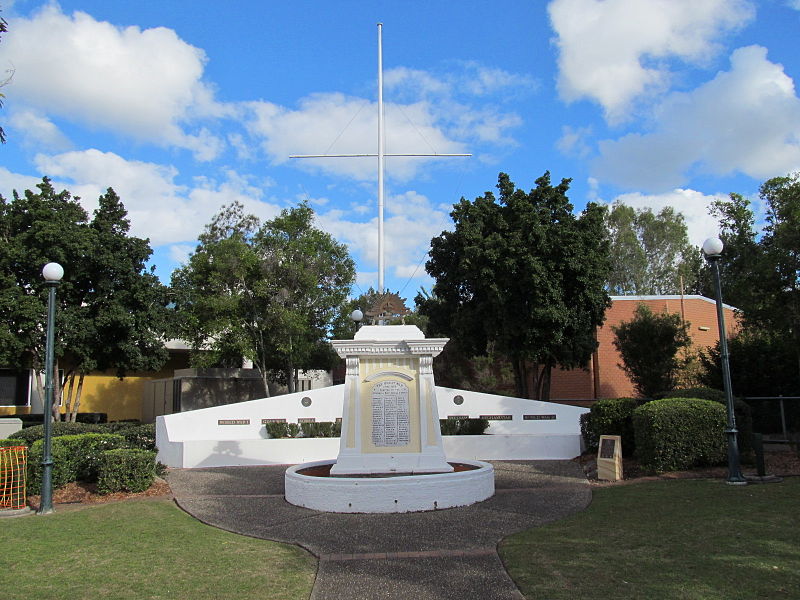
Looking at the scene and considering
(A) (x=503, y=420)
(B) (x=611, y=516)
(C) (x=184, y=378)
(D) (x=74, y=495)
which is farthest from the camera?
(C) (x=184, y=378)

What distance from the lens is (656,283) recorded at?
4544 cm

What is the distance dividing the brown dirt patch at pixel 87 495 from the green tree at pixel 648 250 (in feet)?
123

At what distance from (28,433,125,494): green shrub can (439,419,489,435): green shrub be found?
9.27 metres

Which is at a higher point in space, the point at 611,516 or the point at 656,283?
the point at 656,283

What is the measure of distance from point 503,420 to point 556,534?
38.3 feet

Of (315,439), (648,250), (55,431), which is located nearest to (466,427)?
(315,439)

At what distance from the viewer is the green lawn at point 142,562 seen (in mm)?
6574

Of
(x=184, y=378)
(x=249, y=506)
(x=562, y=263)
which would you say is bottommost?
(x=249, y=506)

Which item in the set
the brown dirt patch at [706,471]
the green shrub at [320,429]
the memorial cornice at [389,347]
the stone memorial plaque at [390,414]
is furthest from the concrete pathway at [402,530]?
the green shrub at [320,429]

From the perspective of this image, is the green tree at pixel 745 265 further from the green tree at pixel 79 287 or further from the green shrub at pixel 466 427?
the green tree at pixel 79 287

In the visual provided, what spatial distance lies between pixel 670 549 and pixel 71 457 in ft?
38.3

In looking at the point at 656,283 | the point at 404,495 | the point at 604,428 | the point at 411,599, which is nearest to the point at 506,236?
the point at 604,428

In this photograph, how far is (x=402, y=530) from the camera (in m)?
Answer: 9.16

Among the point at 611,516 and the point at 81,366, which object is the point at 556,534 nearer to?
the point at 611,516
